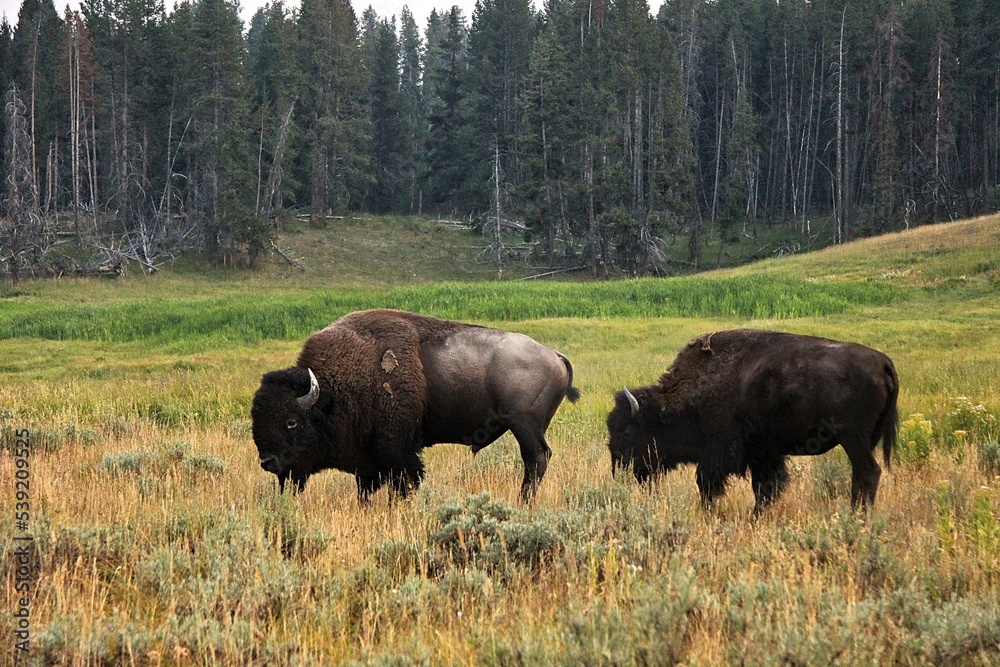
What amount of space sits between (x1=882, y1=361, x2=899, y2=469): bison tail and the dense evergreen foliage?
1526 inches

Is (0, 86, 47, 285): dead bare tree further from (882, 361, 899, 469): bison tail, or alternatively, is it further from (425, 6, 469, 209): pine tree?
(882, 361, 899, 469): bison tail

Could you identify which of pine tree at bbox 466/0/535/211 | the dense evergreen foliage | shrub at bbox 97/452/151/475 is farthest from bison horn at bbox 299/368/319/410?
pine tree at bbox 466/0/535/211

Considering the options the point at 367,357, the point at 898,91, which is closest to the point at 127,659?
the point at 367,357

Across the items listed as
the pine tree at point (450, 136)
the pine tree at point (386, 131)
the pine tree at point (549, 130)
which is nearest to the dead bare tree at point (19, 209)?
the pine tree at point (549, 130)

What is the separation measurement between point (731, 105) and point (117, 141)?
42463 millimetres

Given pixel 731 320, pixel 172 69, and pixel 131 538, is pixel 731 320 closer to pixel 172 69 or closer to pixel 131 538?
pixel 131 538

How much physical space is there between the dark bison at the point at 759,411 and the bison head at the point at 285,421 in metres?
2.82

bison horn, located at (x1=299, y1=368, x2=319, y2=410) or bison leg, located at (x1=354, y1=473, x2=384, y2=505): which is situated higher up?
bison horn, located at (x1=299, y1=368, x2=319, y2=410)

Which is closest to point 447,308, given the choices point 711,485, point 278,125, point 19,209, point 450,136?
point 711,485

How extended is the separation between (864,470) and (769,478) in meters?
0.94

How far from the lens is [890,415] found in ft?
23.2

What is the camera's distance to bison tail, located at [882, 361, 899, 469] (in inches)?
275

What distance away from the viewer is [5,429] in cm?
1118

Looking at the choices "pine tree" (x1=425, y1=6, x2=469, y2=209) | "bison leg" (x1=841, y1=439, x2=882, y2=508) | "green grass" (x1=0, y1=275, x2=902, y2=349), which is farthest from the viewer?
"pine tree" (x1=425, y1=6, x2=469, y2=209)
